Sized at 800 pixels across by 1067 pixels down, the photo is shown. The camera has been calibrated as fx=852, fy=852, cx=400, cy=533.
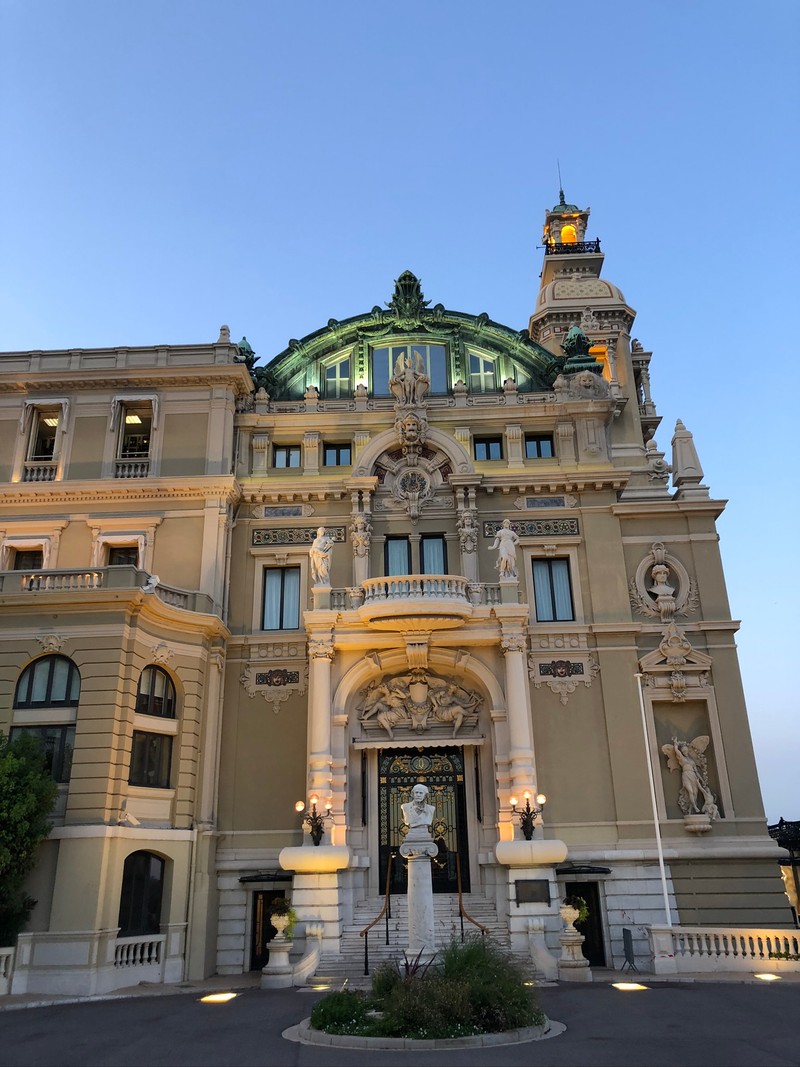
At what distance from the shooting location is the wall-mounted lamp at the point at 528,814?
25500 mm

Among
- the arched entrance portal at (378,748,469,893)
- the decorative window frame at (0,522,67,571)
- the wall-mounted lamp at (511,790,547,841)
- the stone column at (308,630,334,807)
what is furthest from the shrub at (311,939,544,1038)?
the decorative window frame at (0,522,67,571)

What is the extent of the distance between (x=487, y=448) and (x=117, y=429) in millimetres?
14420

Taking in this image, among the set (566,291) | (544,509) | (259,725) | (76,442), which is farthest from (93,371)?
(566,291)

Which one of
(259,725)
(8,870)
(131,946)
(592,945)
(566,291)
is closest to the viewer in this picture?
(8,870)

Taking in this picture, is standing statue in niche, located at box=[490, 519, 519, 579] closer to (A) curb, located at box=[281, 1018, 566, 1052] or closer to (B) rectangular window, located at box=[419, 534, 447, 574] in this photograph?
(B) rectangular window, located at box=[419, 534, 447, 574]

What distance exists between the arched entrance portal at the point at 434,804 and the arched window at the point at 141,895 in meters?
7.15

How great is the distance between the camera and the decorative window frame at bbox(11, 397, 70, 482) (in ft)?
105

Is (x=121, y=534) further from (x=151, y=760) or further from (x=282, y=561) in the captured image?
(x=151, y=760)

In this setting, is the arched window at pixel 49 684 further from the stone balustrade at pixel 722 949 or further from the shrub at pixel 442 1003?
the stone balustrade at pixel 722 949

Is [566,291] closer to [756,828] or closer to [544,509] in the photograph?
[544,509]

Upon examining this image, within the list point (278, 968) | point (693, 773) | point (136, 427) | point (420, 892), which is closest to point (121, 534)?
point (136, 427)

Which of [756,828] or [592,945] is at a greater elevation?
[756,828]

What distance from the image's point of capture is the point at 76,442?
107 feet

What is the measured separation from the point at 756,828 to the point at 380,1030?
18211 millimetres
